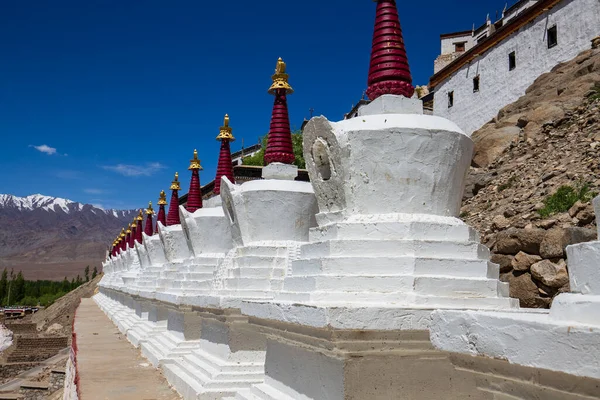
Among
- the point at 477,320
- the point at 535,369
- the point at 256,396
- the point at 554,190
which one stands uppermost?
the point at 554,190

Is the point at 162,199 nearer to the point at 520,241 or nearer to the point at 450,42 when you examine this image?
the point at 520,241

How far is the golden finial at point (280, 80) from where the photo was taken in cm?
873

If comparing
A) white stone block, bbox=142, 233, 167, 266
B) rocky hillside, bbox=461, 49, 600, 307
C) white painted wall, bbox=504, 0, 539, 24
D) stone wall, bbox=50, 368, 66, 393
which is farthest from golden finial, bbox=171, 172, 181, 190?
white painted wall, bbox=504, 0, 539, 24

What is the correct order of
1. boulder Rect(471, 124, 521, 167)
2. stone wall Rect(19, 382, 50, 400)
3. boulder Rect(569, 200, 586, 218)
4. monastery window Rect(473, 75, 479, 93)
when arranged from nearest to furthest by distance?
boulder Rect(569, 200, 586, 218) < stone wall Rect(19, 382, 50, 400) < boulder Rect(471, 124, 521, 167) < monastery window Rect(473, 75, 479, 93)

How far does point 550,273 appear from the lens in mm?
9523

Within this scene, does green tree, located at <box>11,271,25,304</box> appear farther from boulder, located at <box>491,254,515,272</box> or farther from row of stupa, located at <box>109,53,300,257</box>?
boulder, located at <box>491,254,515,272</box>

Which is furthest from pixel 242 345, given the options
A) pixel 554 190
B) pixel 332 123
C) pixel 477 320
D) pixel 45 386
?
pixel 45 386

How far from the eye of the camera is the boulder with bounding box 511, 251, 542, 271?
10.1 metres

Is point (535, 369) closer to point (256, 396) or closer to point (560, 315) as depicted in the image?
point (560, 315)

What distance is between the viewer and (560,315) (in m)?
2.24

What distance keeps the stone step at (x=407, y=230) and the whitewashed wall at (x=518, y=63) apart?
21440 millimetres

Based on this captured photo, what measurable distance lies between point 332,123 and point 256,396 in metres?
2.57

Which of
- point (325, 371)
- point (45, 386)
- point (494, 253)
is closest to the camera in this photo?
point (325, 371)

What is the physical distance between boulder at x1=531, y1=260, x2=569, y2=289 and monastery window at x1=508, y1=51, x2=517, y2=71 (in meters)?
19.1
